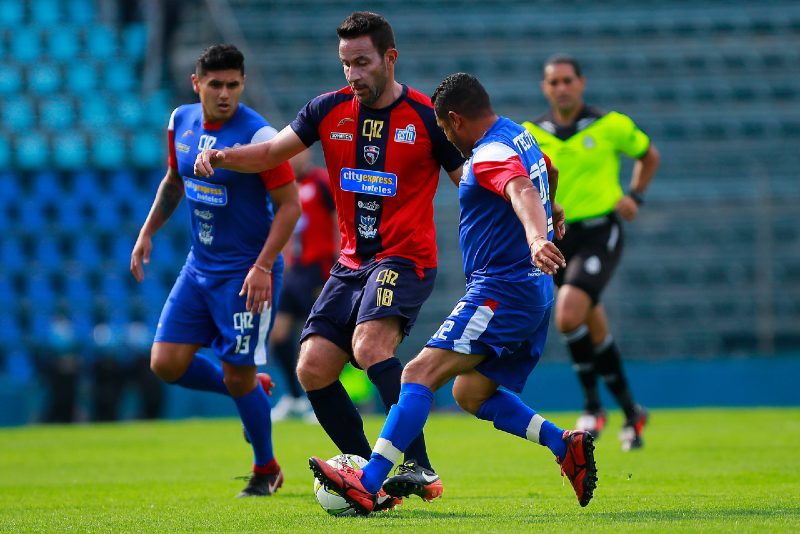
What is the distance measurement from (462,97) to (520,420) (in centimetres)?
146

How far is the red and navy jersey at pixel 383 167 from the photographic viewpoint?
601 cm

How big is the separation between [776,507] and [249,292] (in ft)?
8.92

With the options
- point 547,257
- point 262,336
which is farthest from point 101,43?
point 547,257

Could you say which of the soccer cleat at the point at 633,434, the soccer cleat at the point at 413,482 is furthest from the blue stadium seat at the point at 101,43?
the soccer cleat at the point at 413,482

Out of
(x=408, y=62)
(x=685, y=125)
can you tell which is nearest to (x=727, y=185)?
(x=685, y=125)

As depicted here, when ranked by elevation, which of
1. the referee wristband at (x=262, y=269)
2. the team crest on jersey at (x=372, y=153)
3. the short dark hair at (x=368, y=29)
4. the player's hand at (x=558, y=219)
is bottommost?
the referee wristband at (x=262, y=269)

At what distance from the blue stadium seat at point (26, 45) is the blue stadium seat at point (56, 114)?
91 centimetres

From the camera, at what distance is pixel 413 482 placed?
5355 millimetres

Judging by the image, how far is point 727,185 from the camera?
58.9ft

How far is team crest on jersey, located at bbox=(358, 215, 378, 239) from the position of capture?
6035 mm

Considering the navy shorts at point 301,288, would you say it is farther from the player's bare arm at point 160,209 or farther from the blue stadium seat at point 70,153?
the player's bare arm at point 160,209

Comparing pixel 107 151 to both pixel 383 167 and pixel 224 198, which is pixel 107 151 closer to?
pixel 224 198

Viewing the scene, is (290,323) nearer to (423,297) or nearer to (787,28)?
(423,297)

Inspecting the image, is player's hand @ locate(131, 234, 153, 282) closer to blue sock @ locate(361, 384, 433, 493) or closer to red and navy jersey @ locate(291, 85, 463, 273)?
red and navy jersey @ locate(291, 85, 463, 273)
